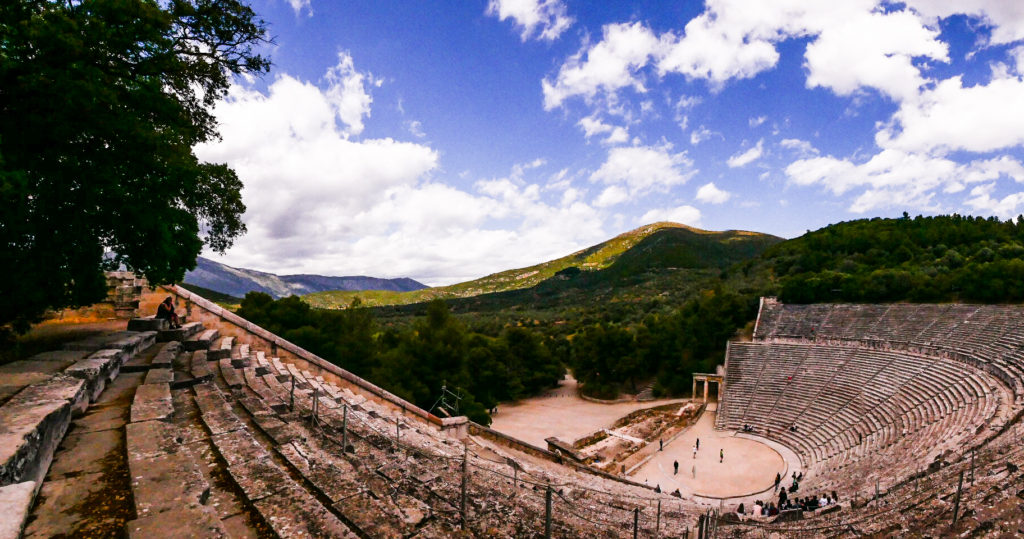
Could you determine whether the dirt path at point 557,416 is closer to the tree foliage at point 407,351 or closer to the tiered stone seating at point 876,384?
the tree foliage at point 407,351

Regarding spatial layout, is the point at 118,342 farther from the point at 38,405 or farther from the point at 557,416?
the point at 557,416

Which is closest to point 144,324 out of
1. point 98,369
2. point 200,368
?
point 200,368

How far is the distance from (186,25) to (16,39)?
2.71 meters

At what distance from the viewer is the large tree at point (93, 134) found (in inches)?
240

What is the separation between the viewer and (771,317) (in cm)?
4453

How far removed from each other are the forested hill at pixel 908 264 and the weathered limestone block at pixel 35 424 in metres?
53.9

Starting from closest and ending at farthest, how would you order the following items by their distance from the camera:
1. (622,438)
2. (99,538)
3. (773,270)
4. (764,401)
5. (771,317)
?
1. (99,538)
2. (622,438)
3. (764,401)
4. (771,317)
5. (773,270)

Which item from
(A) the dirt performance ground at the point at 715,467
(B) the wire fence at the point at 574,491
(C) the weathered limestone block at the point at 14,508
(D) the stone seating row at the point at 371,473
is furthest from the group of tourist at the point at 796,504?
(C) the weathered limestone block at the point at 14,508

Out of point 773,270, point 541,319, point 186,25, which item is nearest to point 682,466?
point 186,25

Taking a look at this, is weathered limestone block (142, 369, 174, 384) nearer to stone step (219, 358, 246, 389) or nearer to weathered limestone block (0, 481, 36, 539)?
stone step (219, 358, 246, 389)

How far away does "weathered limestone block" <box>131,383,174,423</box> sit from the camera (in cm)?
545

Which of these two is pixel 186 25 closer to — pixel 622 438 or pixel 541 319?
pixel 622 438

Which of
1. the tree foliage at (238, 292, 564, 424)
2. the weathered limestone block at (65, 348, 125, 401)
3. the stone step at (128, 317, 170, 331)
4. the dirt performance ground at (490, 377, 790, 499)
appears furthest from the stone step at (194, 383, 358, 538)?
the dirt performance ground at (490, 377, 790, 499)

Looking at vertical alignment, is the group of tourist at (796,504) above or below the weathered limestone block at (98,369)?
below
